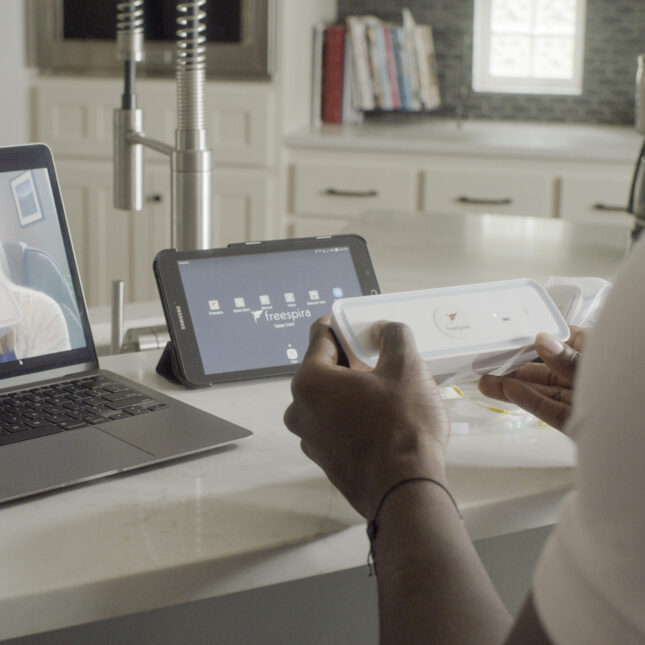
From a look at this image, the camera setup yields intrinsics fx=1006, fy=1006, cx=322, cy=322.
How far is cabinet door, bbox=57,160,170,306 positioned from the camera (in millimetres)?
3309

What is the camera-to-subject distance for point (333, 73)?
351 cm

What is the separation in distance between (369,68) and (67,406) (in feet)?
9.13

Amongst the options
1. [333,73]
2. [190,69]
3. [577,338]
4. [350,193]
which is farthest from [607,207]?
[577,338]

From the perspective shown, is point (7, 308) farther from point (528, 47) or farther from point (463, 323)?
point (528, 47)

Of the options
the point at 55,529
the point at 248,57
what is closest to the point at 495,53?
the point at 248,57

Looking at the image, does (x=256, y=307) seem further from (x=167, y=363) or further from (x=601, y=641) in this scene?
(x=601, y=641)

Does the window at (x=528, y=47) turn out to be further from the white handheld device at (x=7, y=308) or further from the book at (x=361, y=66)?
the white handheld device at (x=7, y=308)

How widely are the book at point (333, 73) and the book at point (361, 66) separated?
4cm

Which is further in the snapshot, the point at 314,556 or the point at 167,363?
the point at 167,363

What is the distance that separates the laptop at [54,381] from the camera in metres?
0.83

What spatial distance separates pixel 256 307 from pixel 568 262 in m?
0.98

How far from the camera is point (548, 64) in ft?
12.1

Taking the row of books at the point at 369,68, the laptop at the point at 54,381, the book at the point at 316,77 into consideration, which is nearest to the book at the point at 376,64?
the row of books at the point at 369,68

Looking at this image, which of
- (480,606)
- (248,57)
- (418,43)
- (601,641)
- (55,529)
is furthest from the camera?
(418,43)
